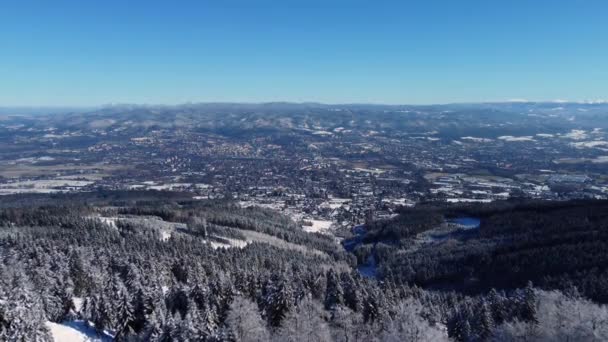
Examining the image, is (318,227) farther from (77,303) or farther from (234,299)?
(234,299)

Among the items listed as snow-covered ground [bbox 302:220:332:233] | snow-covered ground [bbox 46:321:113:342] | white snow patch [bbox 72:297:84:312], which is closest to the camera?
snow-covered ground [bbox 46:321:113:342]

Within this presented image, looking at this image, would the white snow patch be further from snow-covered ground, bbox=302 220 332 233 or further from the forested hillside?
snow-covered ground, bbox=302 220 332 233

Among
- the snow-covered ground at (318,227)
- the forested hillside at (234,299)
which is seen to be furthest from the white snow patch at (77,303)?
the snow-covered ground at (318,227)

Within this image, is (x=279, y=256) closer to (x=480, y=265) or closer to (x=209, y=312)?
(x=480, y=265)

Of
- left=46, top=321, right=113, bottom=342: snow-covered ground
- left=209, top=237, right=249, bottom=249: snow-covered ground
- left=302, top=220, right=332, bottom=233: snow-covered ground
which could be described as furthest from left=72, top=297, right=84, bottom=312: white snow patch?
left=302, top=220, right=332, bottom=233: snow-covered ground

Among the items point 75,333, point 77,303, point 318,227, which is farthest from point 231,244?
point 75,333

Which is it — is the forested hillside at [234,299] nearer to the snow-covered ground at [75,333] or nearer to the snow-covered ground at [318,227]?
Answer: the snow-covered ground at [75,333]

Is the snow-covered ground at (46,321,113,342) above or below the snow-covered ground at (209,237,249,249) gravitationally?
above

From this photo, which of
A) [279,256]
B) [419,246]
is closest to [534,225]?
[419,246]

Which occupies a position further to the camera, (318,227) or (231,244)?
(318,227)
